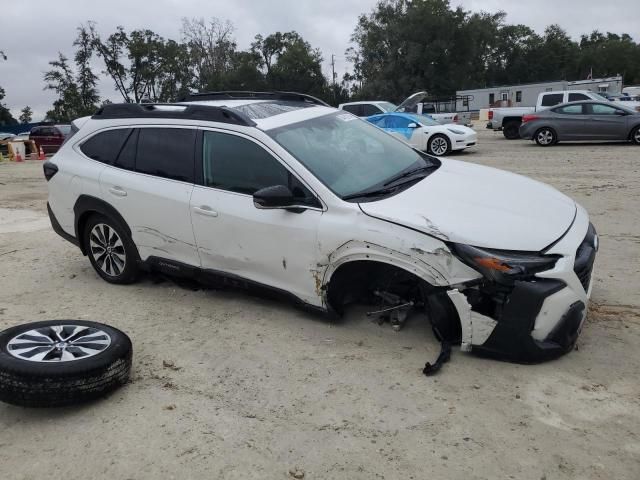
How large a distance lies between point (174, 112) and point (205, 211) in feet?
3.35

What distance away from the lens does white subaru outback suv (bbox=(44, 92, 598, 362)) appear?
3273 mm

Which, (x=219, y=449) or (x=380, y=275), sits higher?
(x=380, y=275)

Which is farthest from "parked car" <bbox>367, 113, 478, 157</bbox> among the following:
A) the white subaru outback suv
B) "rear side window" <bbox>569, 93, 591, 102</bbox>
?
the white subaru outback suv

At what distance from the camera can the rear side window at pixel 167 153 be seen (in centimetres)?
449

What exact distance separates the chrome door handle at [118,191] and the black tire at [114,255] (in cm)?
25

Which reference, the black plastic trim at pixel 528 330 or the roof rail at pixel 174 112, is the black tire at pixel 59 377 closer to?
the roof rail at pixel 174 112

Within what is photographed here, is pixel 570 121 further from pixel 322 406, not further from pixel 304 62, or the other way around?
pixel 304 62

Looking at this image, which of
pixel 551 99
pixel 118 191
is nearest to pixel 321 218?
pixel 118 191

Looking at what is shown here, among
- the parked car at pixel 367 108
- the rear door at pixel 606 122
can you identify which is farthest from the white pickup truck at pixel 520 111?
the parked car at pixel 367 108

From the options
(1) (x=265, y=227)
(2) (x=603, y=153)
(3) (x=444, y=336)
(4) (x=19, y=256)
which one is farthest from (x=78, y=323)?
(2) (x=603, y=153)

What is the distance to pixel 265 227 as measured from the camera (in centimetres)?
398

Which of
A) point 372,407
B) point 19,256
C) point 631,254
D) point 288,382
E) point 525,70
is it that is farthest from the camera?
point 525,70

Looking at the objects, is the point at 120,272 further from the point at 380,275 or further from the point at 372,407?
the point at 372,407

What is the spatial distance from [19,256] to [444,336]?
5.38m
